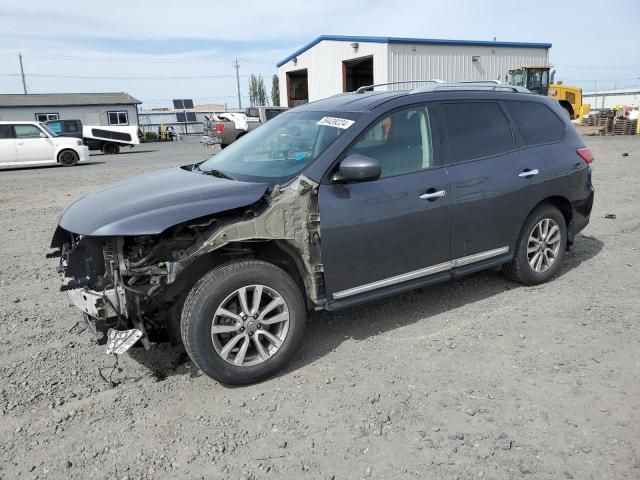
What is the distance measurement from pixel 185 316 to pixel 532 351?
2.46 meters

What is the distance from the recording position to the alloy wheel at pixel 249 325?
3.25 m

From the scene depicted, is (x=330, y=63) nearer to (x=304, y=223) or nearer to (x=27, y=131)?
(x=27, y=131)

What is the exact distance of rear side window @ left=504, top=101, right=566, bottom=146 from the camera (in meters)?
4.69

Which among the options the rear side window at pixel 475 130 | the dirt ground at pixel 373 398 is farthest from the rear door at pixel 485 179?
the dirt ground at pixel 373 398

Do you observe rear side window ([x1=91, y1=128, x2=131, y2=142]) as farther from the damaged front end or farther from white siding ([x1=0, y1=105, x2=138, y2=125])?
the damaged front end

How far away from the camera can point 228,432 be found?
2.89m

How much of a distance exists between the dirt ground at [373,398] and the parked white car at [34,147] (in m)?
15.5

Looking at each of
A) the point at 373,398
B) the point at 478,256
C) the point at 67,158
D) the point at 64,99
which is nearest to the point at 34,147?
the point at 67,158

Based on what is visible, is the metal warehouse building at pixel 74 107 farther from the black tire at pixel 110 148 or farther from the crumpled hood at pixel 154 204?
the crumpled hood at pixel 154 204

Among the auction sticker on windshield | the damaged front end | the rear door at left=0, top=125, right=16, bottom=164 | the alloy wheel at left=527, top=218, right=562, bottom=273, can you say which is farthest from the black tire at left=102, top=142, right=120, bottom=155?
the alloy wheel at left=527, top=218, right=562, bottom=273

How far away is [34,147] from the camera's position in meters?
18.1

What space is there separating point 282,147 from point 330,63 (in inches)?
1024

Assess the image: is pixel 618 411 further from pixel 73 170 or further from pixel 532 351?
pixel 73 170

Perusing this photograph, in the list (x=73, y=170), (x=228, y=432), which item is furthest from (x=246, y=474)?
(x=73, y=170)
